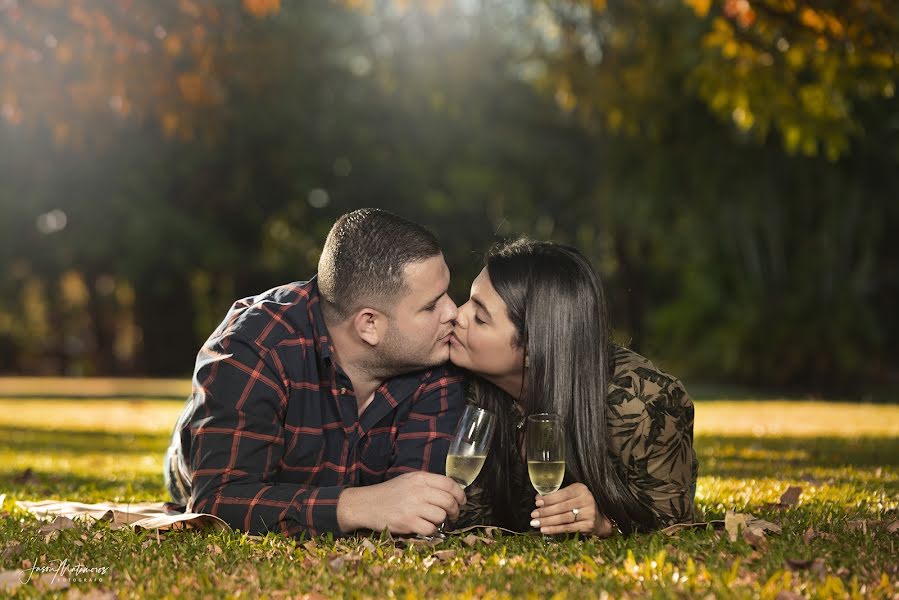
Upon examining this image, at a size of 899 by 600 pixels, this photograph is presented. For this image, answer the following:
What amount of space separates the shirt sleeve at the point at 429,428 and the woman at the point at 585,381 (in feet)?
0.96

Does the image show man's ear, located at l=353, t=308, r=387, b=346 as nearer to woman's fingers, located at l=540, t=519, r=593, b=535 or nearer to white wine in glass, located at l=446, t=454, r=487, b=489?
white wine in glass, located at l=446, t=454, r=487, b=489

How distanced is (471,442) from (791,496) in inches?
105

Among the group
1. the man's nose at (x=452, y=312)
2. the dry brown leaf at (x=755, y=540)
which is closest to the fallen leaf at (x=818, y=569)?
the dry brown leaf at (x=755, y=540)

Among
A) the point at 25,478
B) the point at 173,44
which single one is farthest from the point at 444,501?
the point at 173,44

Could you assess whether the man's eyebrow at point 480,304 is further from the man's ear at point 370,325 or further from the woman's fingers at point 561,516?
the woman's fingers at point 561,516

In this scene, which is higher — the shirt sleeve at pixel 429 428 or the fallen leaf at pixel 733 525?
the shirt sleeve at pixel 429 428

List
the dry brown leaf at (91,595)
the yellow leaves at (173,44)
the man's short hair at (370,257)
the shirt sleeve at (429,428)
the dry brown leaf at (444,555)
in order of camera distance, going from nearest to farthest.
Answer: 1. the dry brown leaf at (91,595)
2. the dry brown leaf at (444,555)
3. the man's short hair at (370,257)
4. the shirt sleeve at (429,428)
5. the yellow leaves at (173,44)

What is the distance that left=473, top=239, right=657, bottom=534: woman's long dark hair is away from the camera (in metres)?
4.89

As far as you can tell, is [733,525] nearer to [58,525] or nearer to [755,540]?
[755,540]

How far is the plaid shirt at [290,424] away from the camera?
4766mm

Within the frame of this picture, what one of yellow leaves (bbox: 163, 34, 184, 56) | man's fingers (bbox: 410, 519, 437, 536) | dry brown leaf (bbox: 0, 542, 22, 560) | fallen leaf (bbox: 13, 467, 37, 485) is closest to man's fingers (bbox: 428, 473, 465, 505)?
man's fingers (bbox: 410, 519, 437, 536)

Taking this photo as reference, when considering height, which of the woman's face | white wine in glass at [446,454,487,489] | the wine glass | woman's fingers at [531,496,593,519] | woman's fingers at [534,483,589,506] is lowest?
woman's fingers at [531,496,593,519]

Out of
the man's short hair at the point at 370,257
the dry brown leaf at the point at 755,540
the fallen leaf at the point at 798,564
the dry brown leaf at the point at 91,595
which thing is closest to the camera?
the dry brown leaf at the point at 91,595

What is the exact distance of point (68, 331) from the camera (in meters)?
53.1
